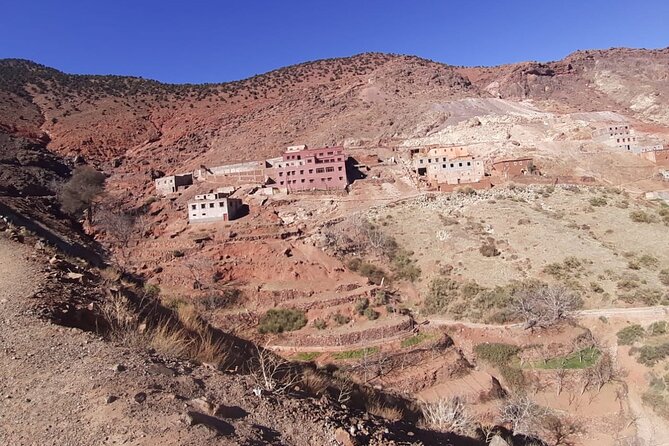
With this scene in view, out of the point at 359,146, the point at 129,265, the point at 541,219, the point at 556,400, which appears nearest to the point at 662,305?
the point at 556,400

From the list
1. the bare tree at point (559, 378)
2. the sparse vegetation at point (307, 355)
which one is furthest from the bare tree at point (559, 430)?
the sparse vegetation at point (307, 355)

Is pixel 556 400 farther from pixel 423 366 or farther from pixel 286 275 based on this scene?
pixel 286 275

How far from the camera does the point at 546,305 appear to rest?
2258 centimetres

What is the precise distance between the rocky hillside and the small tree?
41.1ft

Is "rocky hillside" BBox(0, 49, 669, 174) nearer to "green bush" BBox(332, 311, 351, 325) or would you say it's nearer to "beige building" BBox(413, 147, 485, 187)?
"beige building" BBox(413, 147, 485, 187)

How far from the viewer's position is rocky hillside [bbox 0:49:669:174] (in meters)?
60.6

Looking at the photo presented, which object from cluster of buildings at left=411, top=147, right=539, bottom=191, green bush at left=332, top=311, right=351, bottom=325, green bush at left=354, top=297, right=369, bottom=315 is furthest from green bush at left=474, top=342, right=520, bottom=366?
cluster of buildings at left=411, top=147, right=539, bottom=191

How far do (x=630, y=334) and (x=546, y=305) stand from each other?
361cm

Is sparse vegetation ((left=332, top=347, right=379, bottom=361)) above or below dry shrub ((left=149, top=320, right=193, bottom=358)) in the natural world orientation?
below

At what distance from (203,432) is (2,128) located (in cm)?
6911

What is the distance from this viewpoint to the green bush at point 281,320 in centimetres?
2280

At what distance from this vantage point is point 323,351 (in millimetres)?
21438

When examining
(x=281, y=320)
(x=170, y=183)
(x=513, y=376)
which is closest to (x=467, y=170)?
(x=513, y=376)

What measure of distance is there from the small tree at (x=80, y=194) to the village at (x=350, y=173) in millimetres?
6142
